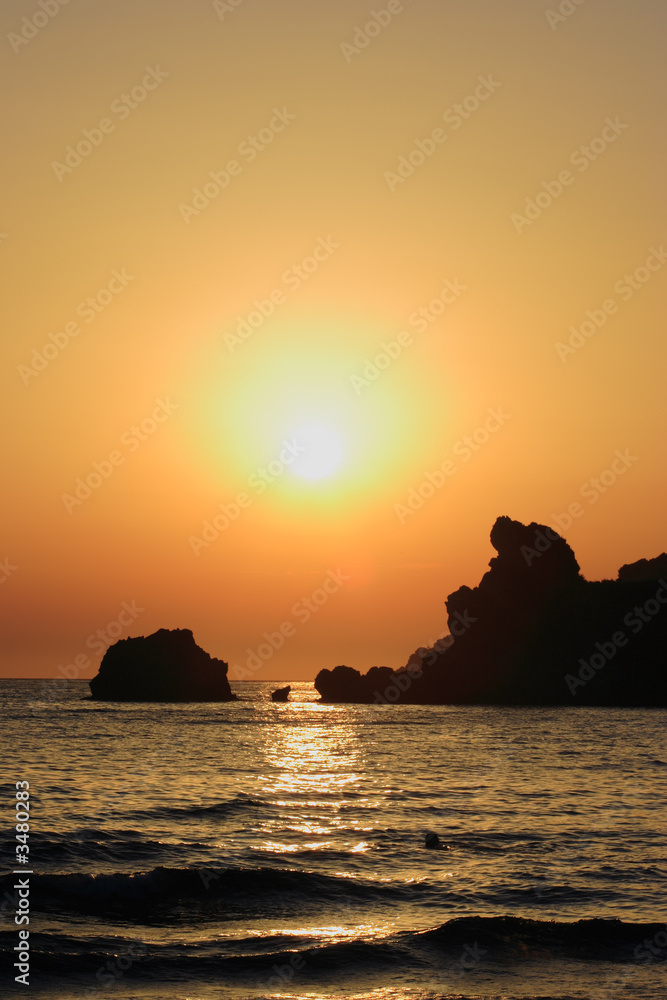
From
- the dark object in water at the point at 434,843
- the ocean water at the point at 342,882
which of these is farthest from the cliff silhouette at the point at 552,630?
the dark object in water at the point at 434,843

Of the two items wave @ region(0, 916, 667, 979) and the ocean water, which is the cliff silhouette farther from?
wave @ region(0, 916, 667, 979)

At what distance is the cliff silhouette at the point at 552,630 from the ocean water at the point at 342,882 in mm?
105300

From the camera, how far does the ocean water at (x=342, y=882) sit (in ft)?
63.7

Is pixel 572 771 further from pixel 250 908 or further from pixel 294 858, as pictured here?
pixel 250 908

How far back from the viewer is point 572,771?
54.5 metres

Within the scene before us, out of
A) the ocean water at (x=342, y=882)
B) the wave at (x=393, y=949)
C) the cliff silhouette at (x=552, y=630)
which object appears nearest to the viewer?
the ocean water at (x=342, y=882)

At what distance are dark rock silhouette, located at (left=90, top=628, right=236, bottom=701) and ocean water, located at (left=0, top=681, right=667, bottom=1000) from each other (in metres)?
130

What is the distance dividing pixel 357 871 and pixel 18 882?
34.1ft

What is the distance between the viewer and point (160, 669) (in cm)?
19000

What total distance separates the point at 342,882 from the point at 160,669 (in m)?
168

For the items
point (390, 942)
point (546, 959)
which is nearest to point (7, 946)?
point (390, 942)

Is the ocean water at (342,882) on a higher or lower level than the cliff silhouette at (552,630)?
lower

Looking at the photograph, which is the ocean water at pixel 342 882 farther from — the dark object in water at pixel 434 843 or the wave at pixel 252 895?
the dark object in water at pixel 434 843

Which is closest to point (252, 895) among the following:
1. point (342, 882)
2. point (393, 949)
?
point (342, 882)
